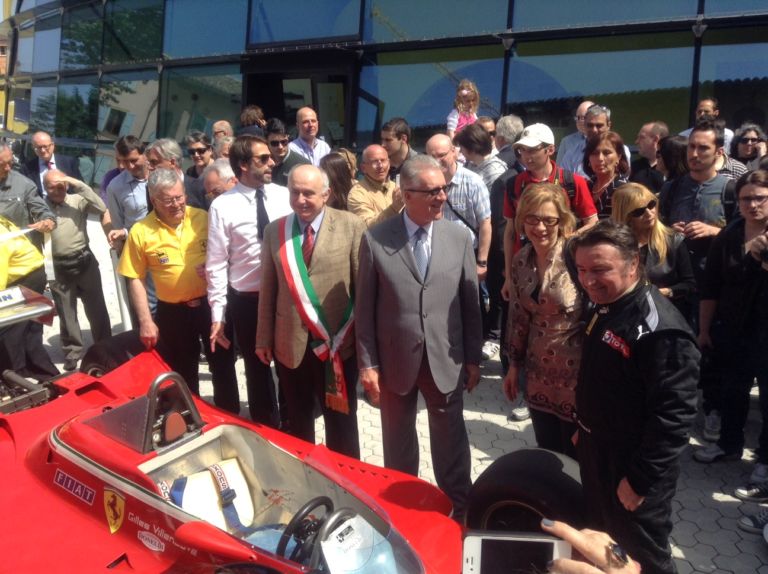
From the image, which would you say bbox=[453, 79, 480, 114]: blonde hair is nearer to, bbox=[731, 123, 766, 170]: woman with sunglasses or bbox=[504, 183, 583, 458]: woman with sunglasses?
bbox=[731, 123, 766, 170]: woman with sunglasses

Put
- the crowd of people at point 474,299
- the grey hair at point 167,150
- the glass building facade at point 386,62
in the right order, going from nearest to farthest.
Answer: the crowd of people at point 474,299, the grey hair at point 167,150, the glass building facade at point 386,62

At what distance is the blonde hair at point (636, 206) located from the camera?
12.7ft

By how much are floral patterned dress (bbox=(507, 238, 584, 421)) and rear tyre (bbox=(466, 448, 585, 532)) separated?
329 millimetres

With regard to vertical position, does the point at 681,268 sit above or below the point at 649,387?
above

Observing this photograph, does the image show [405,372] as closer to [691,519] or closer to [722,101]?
[691,519]

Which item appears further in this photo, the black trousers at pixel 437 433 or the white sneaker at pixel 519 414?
the white sneaker at pixel 519 414

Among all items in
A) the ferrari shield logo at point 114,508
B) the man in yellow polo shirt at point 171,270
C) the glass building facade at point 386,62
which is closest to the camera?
the ferrari shield logo at point 114,508

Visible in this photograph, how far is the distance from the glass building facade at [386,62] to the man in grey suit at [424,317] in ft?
17.4

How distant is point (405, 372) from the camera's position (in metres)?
3.48

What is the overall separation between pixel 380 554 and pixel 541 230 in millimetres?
1708

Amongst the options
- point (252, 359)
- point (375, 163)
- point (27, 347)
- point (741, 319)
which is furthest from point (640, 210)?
point (27, 347)

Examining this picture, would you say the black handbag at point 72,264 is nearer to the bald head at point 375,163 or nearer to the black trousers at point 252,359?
the black trousers at point 252,359

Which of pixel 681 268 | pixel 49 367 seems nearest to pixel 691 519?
pixel 681 268

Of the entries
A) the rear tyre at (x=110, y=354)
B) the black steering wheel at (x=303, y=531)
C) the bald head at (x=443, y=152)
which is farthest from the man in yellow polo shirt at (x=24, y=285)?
the black steering wheel at (x=303, y=531)
